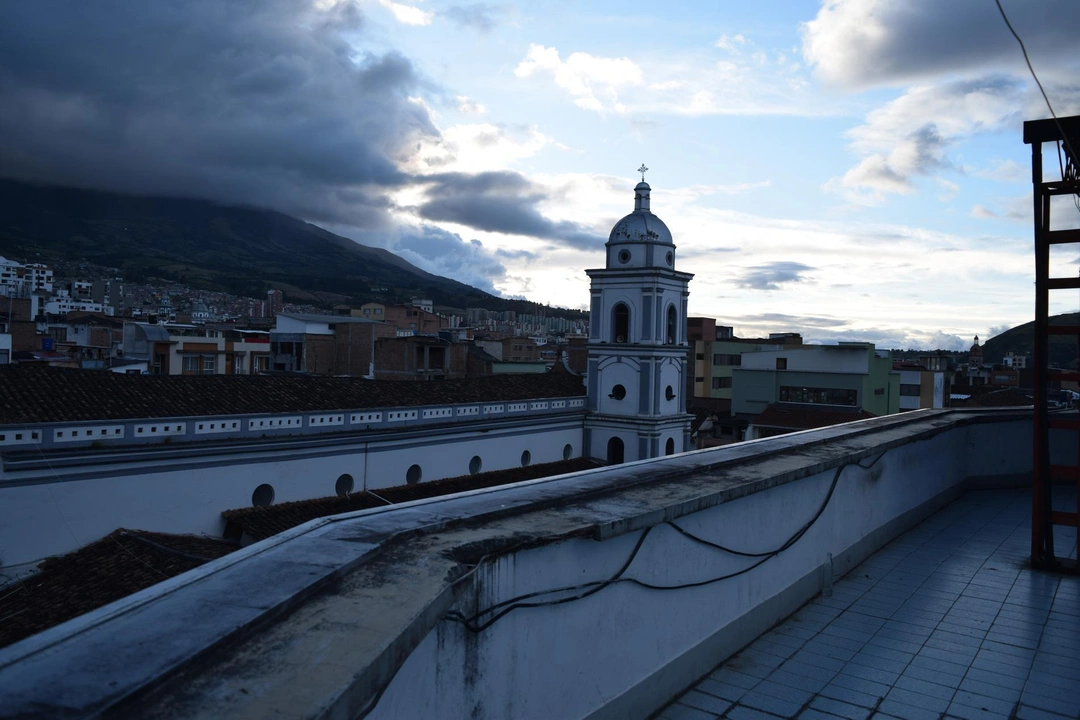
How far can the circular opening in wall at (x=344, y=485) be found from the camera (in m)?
15.8

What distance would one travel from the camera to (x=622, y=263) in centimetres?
2422

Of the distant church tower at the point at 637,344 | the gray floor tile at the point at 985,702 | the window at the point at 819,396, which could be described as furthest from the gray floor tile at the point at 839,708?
the window at the point at 819,396

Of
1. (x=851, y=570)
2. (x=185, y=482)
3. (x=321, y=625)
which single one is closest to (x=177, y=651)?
(x=321, y=625)

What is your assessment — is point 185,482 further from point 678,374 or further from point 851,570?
point 678,374

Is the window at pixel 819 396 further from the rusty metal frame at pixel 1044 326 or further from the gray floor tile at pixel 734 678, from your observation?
A: the gray floor tile at pixel 734 678

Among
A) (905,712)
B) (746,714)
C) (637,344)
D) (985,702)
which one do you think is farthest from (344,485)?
(985,702)

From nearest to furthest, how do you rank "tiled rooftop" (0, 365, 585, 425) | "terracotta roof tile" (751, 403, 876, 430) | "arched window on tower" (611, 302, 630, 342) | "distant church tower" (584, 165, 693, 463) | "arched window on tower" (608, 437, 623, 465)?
"tiled rooftop" (0, 365, 585, 425), "distant church tower" (584, 165, 693, 463), "arched window on tower" (608, 437, 623, 465), "arched window on tower" (611, 302, 630, 342), "terracotta roof tile" (751, 403, 876, 430)

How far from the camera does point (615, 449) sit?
2428cm

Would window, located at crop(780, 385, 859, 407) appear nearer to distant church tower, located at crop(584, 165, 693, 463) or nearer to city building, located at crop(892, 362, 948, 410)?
city building, located at crop(892, 362, 948, 410)

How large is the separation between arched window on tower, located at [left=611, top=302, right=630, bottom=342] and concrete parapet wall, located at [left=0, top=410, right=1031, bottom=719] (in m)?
18.8

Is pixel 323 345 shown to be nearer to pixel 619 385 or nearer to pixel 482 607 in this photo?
pixel 619 385

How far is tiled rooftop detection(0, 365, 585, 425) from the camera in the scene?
1184 cm

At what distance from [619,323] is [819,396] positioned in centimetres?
1658

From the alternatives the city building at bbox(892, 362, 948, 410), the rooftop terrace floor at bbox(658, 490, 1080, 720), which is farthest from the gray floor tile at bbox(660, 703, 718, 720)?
the city building at bbox(892, 362, 948, 410)
